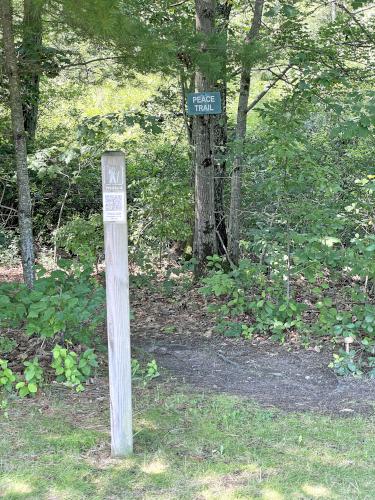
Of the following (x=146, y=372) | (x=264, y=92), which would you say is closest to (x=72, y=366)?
(x=146, y=372)

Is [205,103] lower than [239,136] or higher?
higher

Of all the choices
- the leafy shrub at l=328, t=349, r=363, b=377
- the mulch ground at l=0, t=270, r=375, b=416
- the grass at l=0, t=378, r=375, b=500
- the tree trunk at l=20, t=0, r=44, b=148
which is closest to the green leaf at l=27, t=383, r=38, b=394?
the grass at l=0, t=378, r=375, b=500

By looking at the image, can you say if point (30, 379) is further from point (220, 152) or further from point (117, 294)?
point (220, 152)

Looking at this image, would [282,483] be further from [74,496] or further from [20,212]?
[20,212]

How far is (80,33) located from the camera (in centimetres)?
434

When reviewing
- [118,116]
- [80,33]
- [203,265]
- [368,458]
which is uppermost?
[80,33]

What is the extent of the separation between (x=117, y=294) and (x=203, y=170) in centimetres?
358

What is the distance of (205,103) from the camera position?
573cm

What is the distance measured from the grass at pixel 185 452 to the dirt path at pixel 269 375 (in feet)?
0.74

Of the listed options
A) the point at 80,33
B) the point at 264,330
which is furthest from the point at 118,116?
the point at 264,330

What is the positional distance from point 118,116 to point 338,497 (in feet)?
15.5

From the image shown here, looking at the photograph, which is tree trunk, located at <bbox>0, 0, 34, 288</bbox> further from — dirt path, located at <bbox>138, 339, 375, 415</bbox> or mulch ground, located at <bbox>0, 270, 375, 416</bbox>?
dirt path, located at <bbox>138, 339, 375, 415</bbox>

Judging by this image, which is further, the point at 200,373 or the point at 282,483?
the point at 200,373

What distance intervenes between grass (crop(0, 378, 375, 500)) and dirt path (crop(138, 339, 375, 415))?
0.23 metres
